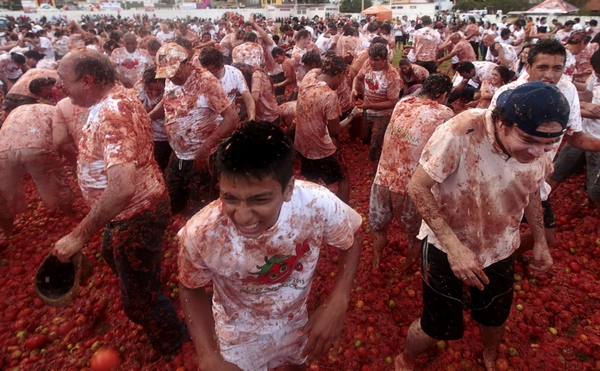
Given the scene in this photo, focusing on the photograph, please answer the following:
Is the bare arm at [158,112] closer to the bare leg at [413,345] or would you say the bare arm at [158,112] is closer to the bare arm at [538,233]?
the bare leg at [413,345]

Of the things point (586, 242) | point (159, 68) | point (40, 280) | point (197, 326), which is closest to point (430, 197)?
point (197, 326)

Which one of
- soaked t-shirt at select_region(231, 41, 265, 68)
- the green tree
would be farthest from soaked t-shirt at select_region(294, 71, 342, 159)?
the green tree

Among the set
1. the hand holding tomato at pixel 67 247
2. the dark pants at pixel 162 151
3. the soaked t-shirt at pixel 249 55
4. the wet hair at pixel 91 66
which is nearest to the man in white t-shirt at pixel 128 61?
the soaked t-shirt at pixel 249 55

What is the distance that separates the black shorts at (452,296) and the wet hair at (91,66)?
2.66 m

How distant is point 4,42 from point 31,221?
15.7 metres

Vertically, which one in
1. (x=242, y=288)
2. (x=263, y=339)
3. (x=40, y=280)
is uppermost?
(x=242, y=288)

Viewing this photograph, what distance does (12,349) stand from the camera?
3432mm

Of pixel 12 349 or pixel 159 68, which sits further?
pixel 159 68

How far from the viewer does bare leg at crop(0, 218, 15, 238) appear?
5.10m

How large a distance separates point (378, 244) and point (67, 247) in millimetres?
3084

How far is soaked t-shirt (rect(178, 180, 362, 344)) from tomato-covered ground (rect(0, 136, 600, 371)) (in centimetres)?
137

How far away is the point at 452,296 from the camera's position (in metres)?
2.49

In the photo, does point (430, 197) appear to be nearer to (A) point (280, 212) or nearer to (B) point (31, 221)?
(A) point (280, 212)

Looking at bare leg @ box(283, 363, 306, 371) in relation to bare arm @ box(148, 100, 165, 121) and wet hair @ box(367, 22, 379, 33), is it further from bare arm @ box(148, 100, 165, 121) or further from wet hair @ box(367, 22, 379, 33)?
wet hair @ box(367, 22, 379, 33)
